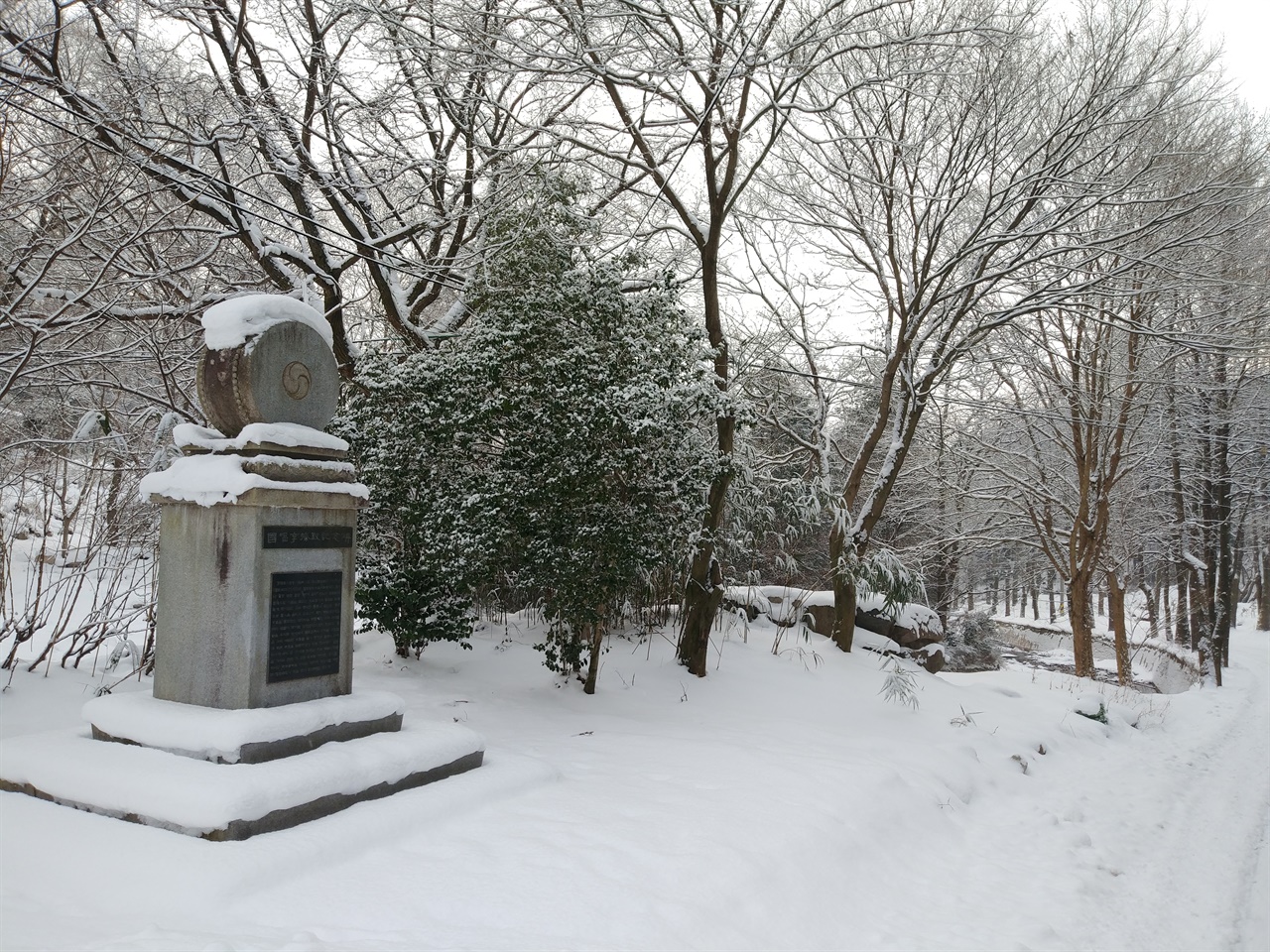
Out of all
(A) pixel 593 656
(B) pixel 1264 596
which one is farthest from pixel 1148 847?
(B) pixel 1264 596

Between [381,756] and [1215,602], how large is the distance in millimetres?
19184

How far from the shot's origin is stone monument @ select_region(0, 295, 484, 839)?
4.25 metres

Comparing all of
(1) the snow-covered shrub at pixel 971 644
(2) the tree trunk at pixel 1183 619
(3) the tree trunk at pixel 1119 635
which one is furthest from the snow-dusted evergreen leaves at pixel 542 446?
(2) the tree trunk at pixel 1183 619

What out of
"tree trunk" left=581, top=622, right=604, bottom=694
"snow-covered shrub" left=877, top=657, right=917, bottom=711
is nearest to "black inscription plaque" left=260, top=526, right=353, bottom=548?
"tree trunk" left=581, top=622, right=604, bottom=694

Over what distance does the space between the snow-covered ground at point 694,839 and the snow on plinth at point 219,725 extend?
553 millimetres

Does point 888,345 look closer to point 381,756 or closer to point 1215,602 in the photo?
point 381,756

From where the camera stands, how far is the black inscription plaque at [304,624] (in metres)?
5.02

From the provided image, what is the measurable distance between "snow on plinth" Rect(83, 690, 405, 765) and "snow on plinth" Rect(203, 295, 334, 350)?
218cm

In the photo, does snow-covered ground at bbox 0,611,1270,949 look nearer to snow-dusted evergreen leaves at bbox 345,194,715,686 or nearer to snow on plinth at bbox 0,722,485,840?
snow on plinth at bbox 0,722,485,840

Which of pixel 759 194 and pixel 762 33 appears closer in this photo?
pixel 762 33

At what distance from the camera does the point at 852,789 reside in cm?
591

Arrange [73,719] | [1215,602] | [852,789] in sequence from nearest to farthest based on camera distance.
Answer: [852,789], [73,719], [1215,602]

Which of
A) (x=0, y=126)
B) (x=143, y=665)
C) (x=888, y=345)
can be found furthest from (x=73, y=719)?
(x=888, y=345)

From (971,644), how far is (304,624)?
69.0ft
